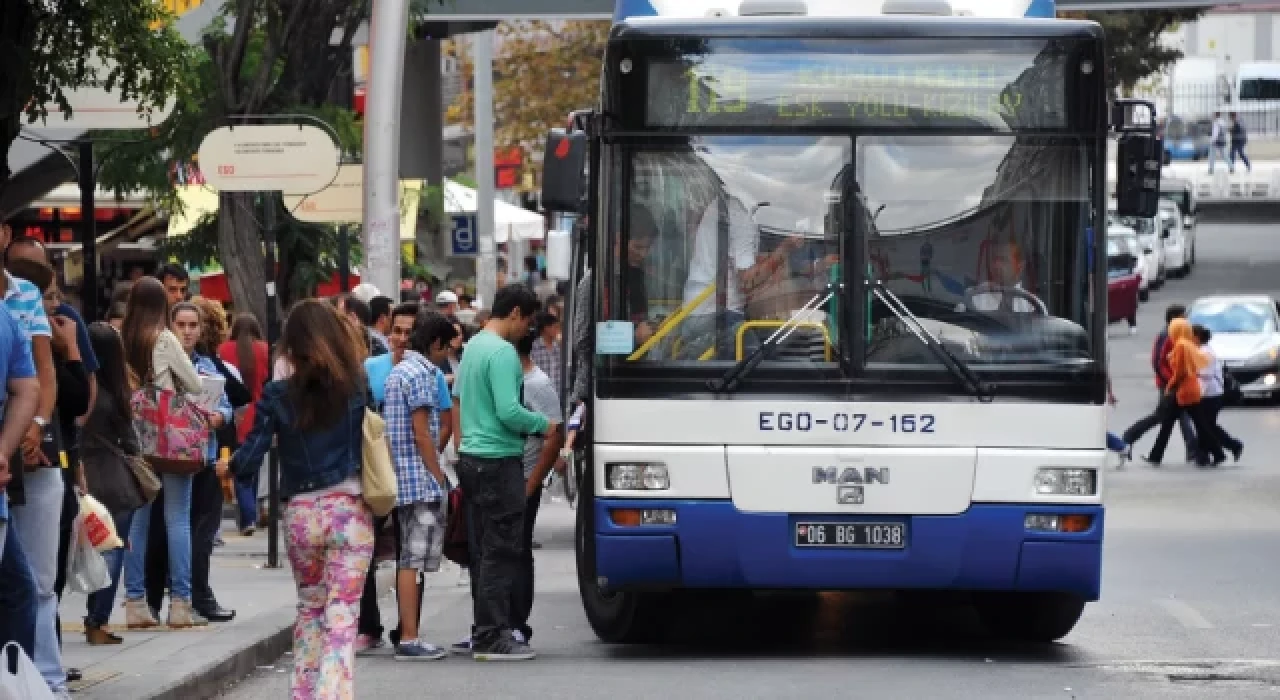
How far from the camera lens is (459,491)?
12641 millimetres

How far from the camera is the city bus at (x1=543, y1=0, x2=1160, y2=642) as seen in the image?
37.8ft

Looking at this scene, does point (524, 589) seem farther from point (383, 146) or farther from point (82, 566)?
point (383, 146)

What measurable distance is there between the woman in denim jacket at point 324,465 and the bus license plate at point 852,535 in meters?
2.78

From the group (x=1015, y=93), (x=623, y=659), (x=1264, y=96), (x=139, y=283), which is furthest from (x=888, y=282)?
(x=1264, y=96)

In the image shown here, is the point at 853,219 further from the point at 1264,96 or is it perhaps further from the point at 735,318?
the point at 1264,96

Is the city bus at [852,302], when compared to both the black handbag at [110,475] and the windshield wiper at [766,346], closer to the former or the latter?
the windshield wiper at [766,346]

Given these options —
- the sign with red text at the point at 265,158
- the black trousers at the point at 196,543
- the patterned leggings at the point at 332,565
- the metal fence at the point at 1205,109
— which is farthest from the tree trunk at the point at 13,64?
the metal fence at the point at 1205,109

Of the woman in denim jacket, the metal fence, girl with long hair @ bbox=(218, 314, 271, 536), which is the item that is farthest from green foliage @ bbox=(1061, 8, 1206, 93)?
the woman in denim jacket

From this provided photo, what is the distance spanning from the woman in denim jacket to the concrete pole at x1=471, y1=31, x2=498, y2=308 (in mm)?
30085

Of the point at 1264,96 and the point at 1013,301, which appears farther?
the point at 1264,96

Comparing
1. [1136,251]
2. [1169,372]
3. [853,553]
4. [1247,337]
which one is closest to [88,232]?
[853,553]

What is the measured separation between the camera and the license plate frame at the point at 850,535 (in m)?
11.6

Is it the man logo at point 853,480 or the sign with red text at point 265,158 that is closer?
the man logo at point 853,480

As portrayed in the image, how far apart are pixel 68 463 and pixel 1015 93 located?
4636mm
